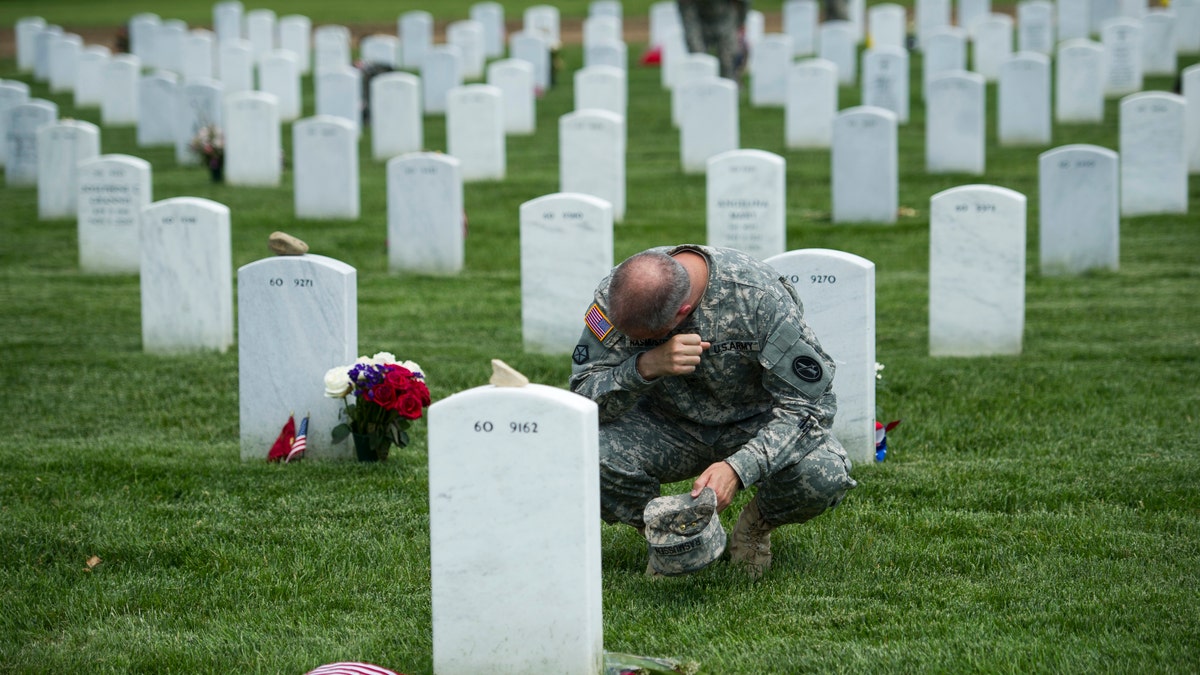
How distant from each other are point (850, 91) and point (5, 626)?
2044 centimetres

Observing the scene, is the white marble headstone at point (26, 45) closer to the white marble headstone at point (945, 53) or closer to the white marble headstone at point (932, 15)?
the white marble headstone at point (945, 53)

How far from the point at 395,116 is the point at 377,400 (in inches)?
480

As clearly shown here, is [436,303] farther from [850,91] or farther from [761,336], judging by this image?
[850,91]

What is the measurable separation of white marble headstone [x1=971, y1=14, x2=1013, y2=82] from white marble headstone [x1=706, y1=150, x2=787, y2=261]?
581 inches

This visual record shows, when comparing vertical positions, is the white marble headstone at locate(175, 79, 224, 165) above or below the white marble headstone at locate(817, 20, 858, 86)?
below

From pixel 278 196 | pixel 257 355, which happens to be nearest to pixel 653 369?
pixel 257 355

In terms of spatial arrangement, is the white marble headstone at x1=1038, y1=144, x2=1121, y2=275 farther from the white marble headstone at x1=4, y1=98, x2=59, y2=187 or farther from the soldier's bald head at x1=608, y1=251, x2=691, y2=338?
the white marble headstone at x1=4, y1=98, x2=59, y2=187

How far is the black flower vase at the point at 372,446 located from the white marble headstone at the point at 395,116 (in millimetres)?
11727

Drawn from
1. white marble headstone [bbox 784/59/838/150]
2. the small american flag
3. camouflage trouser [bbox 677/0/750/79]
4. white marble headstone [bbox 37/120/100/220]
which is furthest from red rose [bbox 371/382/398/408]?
camouflage trouser [bbox 677/0/750/79]

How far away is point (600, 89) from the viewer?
20.5m

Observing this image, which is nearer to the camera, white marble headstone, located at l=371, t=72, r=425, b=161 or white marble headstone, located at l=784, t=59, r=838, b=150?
white marble headstone, located at l=371, t=72, r=425, b=161

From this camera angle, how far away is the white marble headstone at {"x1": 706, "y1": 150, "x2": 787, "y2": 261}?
11336 millimetres

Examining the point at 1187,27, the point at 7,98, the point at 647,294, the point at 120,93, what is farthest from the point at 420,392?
the point at 1187,27

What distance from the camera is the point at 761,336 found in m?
5.07
